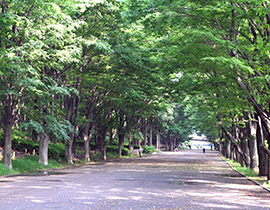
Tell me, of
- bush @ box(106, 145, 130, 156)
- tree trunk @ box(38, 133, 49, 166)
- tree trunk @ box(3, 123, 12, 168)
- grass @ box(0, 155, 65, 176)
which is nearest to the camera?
grass @ box(0, 155, 65, 176)

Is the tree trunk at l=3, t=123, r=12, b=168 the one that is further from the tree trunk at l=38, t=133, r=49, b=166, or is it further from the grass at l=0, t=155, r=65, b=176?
the tree trunk at l=38, t=133, r=49, b=166

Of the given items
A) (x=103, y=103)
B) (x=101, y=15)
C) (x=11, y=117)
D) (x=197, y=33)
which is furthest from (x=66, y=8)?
(x=103, y=103)

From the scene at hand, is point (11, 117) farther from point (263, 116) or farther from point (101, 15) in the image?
point (263, 116)

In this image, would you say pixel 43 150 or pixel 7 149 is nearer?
pixel 7 149

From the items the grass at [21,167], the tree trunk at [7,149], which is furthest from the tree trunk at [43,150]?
the tree trunk at [7,149]

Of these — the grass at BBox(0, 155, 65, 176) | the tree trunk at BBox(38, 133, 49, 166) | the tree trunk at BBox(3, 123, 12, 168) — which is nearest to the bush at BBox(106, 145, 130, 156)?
the grass at BBox(0, 155, 65, 176)

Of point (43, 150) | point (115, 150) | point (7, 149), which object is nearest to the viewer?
point (7, 149)

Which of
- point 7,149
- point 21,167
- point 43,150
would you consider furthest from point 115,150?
point 7,149

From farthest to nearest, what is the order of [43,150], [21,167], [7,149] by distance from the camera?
1. [43,150]
2. [21,167]
3. [7,149]

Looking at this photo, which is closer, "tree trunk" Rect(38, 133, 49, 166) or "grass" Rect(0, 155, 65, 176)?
"grass" Rect(0, 155, 65, 176)

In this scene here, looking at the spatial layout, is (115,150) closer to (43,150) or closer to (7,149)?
(43,150)

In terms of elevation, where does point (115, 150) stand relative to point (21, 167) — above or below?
above

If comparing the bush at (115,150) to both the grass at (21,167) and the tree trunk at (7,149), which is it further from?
the tree trunk at (7,149)

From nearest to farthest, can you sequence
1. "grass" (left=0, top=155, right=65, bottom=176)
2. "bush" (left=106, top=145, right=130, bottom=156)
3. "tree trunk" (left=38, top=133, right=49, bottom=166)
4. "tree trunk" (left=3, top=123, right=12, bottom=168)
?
"grass" (left=0, top=155, right=65, bottom=176)
"tree trunk" (left=3, top=123, right=12, bottom=168)
"tree trunk" (left=38, top=133, right=49, bottom=166)
"bush" (left=106, top=145, right=130, bottom=156)
